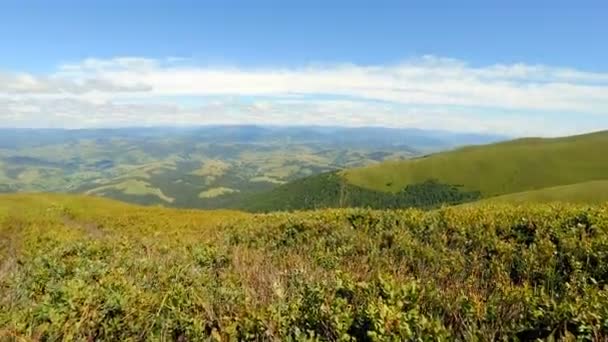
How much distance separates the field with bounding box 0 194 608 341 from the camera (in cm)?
530

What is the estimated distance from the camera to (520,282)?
28.9ft

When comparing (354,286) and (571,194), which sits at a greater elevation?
(354,286)

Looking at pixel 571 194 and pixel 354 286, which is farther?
pixel 571 194

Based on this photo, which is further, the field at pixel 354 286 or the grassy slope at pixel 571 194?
the grassy slope at pixel 571 194

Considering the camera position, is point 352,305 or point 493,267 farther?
point 493,267

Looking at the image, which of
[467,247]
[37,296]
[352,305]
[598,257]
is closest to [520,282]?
[598,257]

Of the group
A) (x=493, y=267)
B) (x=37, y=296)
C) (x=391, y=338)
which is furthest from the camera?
(x=493, y=267)

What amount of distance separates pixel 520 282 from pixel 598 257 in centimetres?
162

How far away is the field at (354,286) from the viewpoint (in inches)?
209

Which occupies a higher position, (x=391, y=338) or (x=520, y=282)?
(x=391, y=338)

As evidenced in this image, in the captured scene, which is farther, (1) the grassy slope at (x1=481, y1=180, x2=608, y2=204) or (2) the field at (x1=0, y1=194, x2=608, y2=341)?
(1) the grassy slope at (x1=481, y1=180, x2=608, y2=204)

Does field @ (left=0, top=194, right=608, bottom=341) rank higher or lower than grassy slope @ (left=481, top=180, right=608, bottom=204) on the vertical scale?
higher

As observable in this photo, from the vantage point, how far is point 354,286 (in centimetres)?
650

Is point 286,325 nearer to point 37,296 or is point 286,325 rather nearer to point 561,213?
point 37,296
